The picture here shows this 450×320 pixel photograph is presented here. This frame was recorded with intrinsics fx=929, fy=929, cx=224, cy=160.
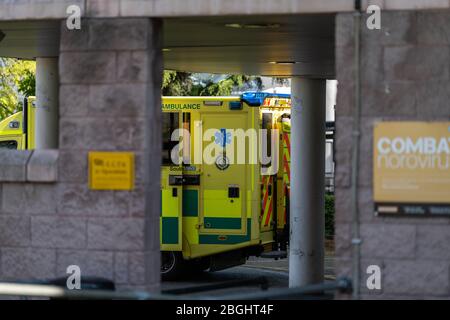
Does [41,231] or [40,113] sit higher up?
[40,113]

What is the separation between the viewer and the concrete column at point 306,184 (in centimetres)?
1413

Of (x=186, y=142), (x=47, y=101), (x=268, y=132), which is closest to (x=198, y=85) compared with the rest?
(x=268, y=132)

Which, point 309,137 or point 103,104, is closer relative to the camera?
point 103,104

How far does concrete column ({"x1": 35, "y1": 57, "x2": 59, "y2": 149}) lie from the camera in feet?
44.1

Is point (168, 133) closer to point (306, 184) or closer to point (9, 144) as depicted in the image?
point (306, 184)

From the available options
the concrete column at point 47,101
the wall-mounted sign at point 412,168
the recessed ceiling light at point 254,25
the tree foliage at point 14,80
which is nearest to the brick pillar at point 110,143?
the recessed ceiling light at point 254,25

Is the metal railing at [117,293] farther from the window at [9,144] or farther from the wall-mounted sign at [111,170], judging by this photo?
the window at [9,144]

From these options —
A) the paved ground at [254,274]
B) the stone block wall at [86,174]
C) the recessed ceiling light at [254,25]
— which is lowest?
the paved ground at [254,274]

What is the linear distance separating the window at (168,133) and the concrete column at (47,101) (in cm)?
210

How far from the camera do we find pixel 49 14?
27.9 ft

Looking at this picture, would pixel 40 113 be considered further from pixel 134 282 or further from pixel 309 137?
pixel 134 282

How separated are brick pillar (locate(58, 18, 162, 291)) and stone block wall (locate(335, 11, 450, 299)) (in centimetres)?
169
